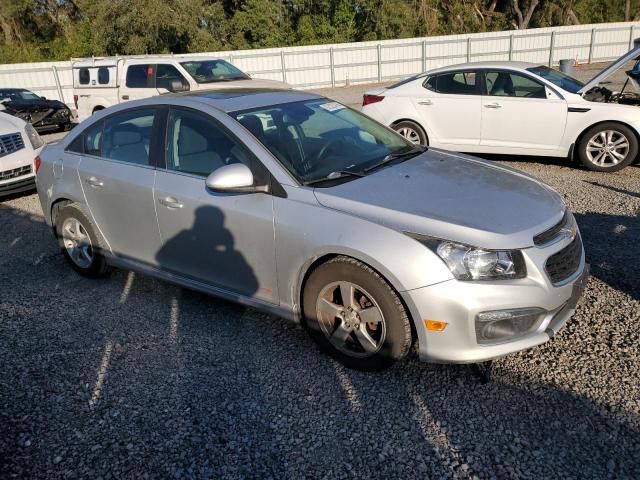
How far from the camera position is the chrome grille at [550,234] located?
289 centimetres

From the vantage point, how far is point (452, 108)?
8164 mm

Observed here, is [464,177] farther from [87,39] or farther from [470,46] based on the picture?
[87,39]

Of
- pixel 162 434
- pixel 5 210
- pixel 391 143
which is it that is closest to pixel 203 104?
pixel 391 143

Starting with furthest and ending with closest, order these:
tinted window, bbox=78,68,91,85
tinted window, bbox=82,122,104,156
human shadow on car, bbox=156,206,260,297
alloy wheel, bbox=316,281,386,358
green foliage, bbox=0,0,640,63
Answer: green foliage, bbox=0,0,640,63, tinted window, bbox=78,68,91,85, tinted window, bbox=82,122,104,156, human shadow on car, bbox=156,206,260,297, alloy wheel, bbox=316,281,386,358

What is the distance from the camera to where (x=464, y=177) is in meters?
3.49

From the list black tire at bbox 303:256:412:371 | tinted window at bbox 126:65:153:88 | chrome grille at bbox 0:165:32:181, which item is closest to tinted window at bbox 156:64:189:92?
tinted window at bbox 126:65:153:88

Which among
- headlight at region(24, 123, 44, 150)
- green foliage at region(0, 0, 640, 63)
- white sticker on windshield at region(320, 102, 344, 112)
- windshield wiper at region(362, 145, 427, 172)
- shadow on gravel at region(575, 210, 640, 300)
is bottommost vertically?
shadow on gravel at region(575, 210, 640, 300)

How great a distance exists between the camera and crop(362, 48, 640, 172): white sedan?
721 cm

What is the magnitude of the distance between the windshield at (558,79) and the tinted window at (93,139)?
608cm

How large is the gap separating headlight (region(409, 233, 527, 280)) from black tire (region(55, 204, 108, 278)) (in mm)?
2980

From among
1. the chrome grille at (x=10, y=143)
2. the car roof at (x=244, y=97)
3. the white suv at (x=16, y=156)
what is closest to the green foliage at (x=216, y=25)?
the white suv at (x=16, y=156)

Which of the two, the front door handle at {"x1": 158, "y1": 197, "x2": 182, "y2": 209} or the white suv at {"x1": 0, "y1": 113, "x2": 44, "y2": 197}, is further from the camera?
the white suv at {"x1": 0, "y1": 113, "x2": 44, "y2": 197}

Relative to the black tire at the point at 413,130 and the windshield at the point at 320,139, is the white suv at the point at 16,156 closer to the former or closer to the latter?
the windshield at the point at 320,139

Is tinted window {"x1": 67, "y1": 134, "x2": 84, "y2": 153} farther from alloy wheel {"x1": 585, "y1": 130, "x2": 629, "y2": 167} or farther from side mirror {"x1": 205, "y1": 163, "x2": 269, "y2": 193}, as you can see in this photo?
alloy wheel {"x1": 585, "y1": 130, "x2": 629, "y2": 167}
